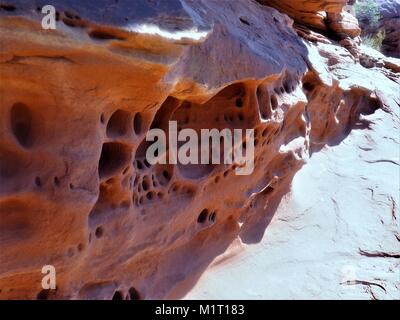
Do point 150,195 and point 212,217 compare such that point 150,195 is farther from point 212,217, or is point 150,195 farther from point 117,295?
point 212,217

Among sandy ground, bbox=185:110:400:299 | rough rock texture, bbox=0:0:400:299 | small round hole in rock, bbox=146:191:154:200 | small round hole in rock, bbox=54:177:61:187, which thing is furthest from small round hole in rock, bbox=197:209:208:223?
small round hole in rock, bbox=54:177:61:187

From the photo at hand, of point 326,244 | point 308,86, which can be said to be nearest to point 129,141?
point 326,244

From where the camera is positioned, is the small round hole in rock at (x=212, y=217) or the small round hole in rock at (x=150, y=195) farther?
the small round hole in rock at (x=212, y=217)

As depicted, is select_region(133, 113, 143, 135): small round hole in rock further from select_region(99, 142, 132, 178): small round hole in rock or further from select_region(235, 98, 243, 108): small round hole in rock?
select_region(235, 98, 243, 108): small round hole in rock

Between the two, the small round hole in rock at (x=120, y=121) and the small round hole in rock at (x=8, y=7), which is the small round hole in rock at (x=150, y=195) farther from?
the small round hole in rock at (x=8, y=7)

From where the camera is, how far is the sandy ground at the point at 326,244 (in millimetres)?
2895

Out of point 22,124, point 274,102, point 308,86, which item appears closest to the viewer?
Result: point 22,124

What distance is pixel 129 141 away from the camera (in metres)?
1.97

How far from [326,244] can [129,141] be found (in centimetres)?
205

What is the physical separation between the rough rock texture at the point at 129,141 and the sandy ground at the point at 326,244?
5cm

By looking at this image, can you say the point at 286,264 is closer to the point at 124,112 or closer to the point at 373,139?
the point at 124,112

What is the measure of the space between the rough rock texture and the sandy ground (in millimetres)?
53

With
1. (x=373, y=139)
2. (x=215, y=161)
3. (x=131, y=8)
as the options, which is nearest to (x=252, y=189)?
(x=215, y=161)

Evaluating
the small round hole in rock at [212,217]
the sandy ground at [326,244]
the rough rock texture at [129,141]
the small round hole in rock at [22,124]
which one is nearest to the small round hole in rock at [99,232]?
the rough rock texture at [129,141]
